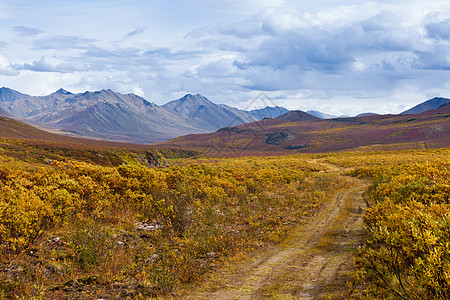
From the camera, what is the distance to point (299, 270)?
8.58 metres

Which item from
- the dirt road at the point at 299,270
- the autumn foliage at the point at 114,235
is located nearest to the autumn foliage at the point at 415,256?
the dirt road at the point at 299,270

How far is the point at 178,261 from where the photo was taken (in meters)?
8.70

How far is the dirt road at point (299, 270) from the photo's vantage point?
23.6ft

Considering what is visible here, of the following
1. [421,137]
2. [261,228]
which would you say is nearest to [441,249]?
[261,228]

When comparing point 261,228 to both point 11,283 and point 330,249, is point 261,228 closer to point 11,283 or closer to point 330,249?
point 330,249

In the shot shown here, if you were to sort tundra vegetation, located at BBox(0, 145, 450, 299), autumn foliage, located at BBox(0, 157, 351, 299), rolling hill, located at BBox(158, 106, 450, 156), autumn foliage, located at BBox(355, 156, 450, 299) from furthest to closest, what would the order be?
rolling hill, located at BBox(158, 106, 450, 156) < autumn foliage, located at BBox(0, 157, 351, 299) < tundra vegetation, located at BBox(0, 145, 450, 299) < autumn foliage, located at BBox(355, 156, 450, 299)

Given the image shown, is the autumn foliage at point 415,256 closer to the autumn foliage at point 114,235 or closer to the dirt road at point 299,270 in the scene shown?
the dirt road at point 299,270

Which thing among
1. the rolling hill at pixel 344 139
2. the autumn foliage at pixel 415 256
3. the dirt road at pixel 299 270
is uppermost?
the rolling hill at pixel 344 139

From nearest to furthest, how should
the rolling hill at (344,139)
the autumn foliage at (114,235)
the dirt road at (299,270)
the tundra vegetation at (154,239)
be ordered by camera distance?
1. the tundra vegetation at (154,239)
2. the dirt road at (299,270)
3. the autumn foliage at (114,235)
4. the rolling hill at (344,139)

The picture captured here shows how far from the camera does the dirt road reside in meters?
7.20

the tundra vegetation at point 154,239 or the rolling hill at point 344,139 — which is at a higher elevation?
the rolling hill at point 344,139

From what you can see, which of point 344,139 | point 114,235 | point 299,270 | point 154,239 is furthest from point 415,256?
point 344,139

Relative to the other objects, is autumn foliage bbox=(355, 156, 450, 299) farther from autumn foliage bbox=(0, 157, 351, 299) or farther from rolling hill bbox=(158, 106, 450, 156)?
rolling hill bbox=(158, 106, 450, 156)

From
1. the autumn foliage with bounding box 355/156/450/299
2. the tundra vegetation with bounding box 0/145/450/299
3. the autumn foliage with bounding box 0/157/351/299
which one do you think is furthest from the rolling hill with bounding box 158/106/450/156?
the autumn foliage with bounding box 355/156/450/299
